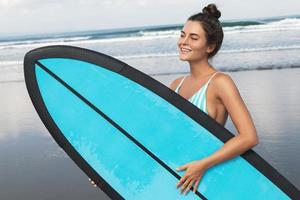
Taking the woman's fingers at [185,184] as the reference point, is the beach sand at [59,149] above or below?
below

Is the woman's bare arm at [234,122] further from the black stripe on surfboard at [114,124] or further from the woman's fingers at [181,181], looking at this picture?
the black stripe on surfboard at [114,124]

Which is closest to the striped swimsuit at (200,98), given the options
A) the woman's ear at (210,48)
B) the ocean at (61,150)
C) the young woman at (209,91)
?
the young woman at (209,91)

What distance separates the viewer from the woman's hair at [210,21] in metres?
2.04

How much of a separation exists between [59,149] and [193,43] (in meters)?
3.69

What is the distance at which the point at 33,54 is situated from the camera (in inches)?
99.3

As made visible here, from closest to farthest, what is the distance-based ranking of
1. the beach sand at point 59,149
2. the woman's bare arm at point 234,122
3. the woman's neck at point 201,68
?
the woman's bare arm at point 234,122
the woman's neck at point 201,68
the beach sand at point 59,149

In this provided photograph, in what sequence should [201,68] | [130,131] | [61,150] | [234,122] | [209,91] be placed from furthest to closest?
[61,150] → [130,131] → [201,68] → [209,91] → [234,122]

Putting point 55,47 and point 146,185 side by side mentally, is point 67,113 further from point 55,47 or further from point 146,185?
point 146,185

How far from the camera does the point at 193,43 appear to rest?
2.05 meters

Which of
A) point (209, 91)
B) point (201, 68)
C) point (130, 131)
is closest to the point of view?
point (209, 91)

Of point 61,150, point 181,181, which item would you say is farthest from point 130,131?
point 61,150

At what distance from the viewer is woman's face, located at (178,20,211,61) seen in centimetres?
204

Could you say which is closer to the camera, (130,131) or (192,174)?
(192,174)

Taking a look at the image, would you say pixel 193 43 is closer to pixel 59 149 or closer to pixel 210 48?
pixel 210 48
